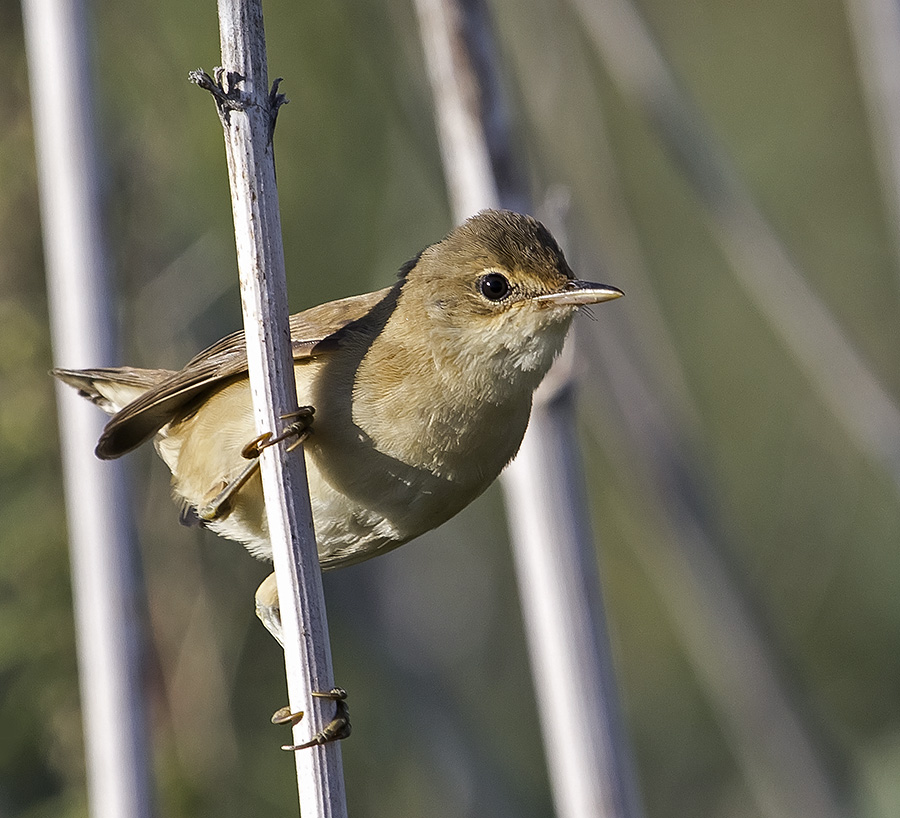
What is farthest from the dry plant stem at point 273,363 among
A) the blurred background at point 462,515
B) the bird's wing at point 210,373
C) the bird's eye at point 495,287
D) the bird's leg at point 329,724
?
the blurred background at point 462,515

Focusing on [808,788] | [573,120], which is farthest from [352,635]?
[573,120]

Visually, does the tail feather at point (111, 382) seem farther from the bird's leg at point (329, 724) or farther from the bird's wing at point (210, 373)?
the bird's leg at point (329, 724)

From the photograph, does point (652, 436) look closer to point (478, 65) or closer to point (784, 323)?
point (784, 323)

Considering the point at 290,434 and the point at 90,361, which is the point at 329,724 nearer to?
the point at 290,434

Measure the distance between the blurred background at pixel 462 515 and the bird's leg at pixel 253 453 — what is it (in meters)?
0.85

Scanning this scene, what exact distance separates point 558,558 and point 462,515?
99.1 inches

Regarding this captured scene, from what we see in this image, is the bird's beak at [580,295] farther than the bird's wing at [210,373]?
No

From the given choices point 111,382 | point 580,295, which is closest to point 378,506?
point 580,295

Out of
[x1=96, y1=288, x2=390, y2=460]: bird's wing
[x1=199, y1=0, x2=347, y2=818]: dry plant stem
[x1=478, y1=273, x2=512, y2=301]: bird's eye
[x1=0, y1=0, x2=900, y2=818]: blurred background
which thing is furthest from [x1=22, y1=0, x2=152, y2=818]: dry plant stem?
[x1=478, y1=273, x2=512, y2=301]: bird's eye

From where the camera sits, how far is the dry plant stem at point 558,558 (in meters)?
2.50

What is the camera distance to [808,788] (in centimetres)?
333

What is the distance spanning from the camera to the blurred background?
10.5 ft

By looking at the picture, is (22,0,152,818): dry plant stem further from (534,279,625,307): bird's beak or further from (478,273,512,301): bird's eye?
(534,279,625,307): bird's beak

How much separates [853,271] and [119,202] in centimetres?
462
